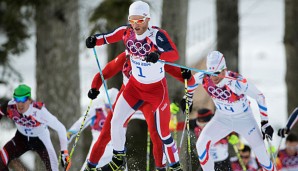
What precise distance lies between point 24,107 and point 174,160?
2.44 meters

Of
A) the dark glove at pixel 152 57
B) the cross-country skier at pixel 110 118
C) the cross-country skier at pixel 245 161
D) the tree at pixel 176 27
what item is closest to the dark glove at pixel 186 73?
the cross-country skier at pixel 110 118

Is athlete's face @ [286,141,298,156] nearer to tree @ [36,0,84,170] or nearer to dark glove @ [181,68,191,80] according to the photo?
tree @ [36,0,84,170]

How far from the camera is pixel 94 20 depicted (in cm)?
1862

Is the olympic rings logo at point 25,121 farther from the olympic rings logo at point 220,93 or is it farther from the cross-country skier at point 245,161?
the cross-country skier at point 245,161

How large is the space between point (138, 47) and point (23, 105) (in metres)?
2.28

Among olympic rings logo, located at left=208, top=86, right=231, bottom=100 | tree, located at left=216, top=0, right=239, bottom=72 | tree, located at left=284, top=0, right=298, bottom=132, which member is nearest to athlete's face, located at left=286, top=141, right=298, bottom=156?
tree, located at left=216, top=0, right=239, bottom=72

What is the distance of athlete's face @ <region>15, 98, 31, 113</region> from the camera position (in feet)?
38.1

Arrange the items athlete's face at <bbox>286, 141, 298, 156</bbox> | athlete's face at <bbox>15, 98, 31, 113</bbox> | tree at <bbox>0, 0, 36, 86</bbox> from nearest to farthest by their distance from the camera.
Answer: athlete's face at <bbox>15, 98, 31, 113</bbox>, athlete's face at <bbox>286, 141, 298, 156</bbox>, tree at <bbox>0, 0, 36, 86</bbox>

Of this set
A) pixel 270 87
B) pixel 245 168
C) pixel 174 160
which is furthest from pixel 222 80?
pixel 270 87

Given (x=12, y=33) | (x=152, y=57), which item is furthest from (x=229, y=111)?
(x=12, y=33)

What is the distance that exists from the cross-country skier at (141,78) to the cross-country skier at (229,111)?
0.89 m

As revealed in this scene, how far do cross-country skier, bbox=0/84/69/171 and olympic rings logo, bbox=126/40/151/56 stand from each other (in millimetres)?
2032

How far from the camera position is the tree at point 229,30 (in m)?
17.3

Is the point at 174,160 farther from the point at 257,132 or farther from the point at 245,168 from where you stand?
the point at 245,168
